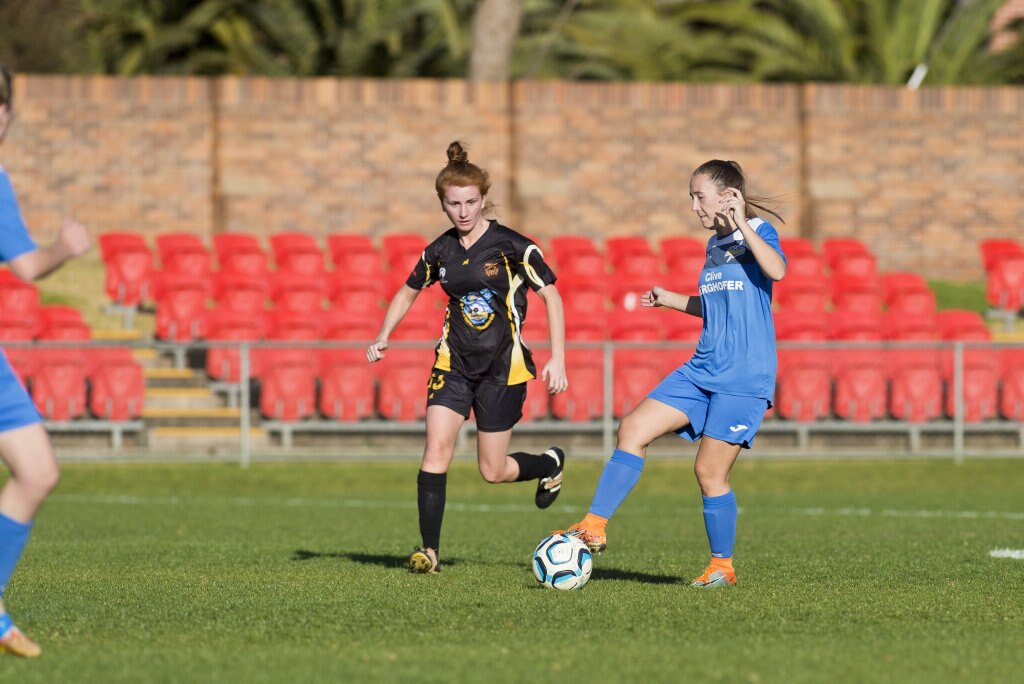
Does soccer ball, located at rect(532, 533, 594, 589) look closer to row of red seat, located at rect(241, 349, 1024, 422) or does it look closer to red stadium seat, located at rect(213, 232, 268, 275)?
row of red seat, located at rect(241, 349, 1024, 422)

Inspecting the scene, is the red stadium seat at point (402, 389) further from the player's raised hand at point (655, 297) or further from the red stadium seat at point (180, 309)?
the player's raised hand at point (655, 297)

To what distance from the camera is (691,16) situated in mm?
30359

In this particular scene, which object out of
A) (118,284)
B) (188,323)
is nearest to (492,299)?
(188,323)

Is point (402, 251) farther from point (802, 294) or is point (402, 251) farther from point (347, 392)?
point (802, 294)

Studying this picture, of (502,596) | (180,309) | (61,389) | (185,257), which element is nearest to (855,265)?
(185,257)

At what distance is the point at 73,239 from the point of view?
207 inches

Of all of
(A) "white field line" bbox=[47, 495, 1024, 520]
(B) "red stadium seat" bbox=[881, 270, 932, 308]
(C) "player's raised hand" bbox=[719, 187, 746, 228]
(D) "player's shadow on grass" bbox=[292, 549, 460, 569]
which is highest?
(B) "red stadium seat" bbox=[881, 270, 932, 308]

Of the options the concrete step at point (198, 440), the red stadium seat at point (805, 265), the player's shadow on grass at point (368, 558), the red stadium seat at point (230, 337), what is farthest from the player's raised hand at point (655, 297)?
the red stadium seat at point (805, 265)

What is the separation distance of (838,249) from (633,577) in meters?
13.0

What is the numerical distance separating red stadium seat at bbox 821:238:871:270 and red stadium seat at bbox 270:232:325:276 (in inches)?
253

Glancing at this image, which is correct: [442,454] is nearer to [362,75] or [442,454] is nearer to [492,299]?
[492,299]

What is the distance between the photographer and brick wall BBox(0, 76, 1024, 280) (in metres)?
21.6

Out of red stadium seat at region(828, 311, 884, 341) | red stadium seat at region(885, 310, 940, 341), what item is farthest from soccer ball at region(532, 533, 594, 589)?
red stadium seat at region(885, 310, 940, 341)

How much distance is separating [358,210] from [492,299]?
1425cm
